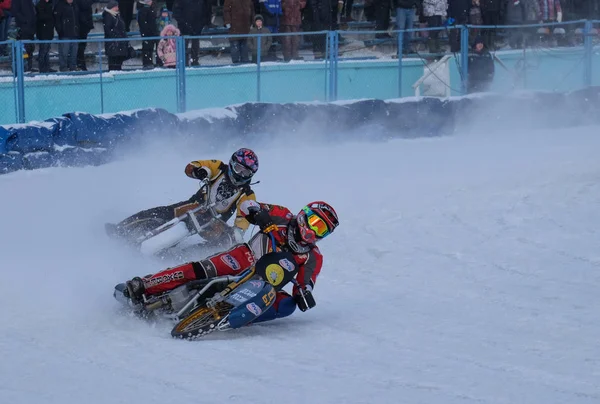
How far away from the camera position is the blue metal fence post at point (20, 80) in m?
13.5

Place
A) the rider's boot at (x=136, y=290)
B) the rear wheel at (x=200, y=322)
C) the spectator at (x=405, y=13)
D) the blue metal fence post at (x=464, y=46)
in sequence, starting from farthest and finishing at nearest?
1. the spectator at (x=405, y=13)
2. the blue metal fence post at (x=464, y=46)
3. the rider's boot at (x=136, y=290)
4. the rear wheel at (x=200, y=322)

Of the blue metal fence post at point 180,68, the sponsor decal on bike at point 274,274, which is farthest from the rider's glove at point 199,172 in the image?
the blue metal fence post at point 180,68

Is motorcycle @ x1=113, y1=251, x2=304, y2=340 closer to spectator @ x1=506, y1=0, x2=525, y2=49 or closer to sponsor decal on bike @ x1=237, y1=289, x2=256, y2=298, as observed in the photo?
sponsor decal on bike @ x1=237, y1=289, x2=256, y2=298

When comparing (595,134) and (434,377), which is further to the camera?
(595,134)

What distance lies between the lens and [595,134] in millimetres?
18656

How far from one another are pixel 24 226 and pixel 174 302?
Answer: 12.4ft

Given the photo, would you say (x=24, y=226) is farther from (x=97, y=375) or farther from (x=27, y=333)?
(x=97, y=375)

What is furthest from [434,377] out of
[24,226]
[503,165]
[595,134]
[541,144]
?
[595,134]

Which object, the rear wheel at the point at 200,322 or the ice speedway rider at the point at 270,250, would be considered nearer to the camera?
the rear wheel at the point at 200,322

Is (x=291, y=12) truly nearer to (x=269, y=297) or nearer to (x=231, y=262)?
(x=231, y=262)

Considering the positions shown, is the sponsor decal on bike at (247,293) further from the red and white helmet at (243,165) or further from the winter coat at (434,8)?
the winter coat at (434,8)

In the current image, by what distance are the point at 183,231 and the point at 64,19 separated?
6640 mm

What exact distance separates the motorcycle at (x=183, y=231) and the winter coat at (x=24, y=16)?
232 inches

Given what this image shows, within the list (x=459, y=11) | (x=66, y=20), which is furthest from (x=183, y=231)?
(x=459, y=11)
